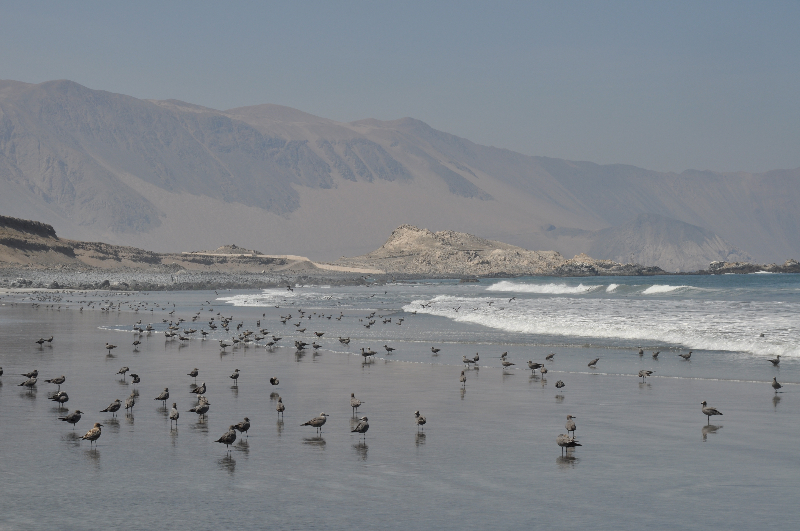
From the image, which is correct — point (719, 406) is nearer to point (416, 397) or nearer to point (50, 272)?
point (416, 397)

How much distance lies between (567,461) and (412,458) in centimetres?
245

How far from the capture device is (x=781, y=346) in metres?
28.4

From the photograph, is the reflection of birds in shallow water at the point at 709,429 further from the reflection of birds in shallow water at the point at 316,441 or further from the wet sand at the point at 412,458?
the reflection of birds in shallow water at the point at 316,441

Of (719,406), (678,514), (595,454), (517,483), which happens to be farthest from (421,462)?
(719,406)

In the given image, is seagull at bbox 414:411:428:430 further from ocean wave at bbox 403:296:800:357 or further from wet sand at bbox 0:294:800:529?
ocean wave at bbox 403:296:800:357

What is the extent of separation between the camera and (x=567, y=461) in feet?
43.9

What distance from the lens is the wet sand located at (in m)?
10.7

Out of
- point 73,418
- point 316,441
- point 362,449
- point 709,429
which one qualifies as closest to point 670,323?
point 709,429

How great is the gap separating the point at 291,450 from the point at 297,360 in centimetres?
1432

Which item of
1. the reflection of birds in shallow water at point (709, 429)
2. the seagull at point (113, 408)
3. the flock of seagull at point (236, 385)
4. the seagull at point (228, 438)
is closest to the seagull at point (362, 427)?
the flock of seagull at point (236, 385)

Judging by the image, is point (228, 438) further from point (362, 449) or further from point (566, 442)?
point (566, 442)

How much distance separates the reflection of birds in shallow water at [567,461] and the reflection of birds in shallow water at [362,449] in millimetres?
3071

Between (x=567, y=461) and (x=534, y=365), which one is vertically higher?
(x=534, y=365)

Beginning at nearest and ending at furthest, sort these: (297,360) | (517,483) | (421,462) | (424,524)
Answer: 1. (424,524)
2. (517,483)
3. (421,462)
4. (297,360)
